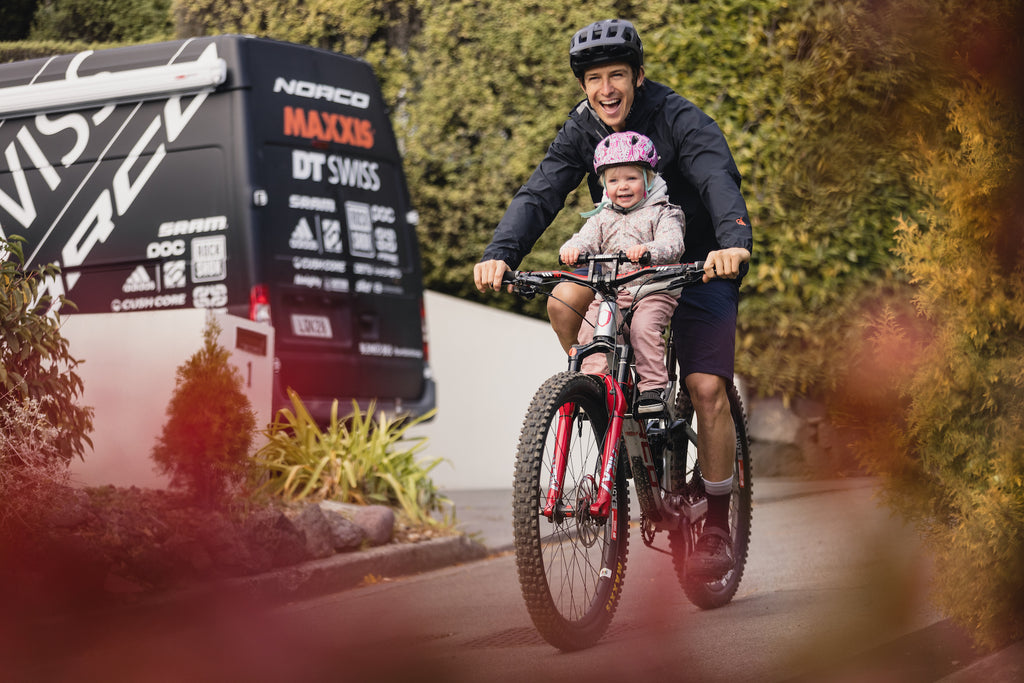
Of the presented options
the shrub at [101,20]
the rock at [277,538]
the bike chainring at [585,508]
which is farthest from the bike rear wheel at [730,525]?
the shrub at [101,20]

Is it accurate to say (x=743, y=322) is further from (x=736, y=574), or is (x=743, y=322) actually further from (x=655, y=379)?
(x=655, y=379)

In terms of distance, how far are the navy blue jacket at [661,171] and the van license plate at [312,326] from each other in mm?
4205

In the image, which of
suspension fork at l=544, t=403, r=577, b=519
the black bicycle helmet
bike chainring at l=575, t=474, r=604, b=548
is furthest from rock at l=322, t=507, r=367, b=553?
the black bicycle helmet

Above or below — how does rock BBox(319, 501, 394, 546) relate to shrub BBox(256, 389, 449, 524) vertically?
below

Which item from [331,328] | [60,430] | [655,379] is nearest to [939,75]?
[655,379]

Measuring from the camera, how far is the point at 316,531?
263 inches

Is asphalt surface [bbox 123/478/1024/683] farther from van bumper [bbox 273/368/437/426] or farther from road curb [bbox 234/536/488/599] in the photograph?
van bumper [bbox 273/368/437/426]

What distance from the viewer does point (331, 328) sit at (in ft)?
30.9

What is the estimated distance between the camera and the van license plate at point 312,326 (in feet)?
29.9

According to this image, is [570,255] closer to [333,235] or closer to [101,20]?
[333,235]

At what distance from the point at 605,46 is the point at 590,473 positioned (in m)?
1.47

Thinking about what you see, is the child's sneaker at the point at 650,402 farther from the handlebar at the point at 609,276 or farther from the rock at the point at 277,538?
the rock at the point at 277,538

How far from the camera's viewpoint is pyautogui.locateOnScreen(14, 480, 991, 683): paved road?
4.38m

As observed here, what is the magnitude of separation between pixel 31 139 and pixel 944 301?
7.32 meters
